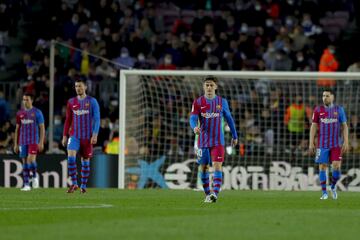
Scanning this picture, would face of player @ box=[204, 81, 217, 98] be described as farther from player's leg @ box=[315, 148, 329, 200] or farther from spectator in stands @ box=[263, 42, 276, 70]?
spectator in stands @ box=[263, 42, 276, 70]

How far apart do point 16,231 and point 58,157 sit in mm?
13733

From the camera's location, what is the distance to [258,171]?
26.0 m

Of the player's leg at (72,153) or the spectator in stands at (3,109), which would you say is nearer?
the player's leg at (72,153)

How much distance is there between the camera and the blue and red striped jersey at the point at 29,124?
23.1m

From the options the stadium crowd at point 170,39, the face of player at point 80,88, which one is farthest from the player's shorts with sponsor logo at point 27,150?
the stadium crowd at point 170,39

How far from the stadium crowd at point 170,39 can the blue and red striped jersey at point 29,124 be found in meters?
4.43

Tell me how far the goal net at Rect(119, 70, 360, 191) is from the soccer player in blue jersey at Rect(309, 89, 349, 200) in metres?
4.72

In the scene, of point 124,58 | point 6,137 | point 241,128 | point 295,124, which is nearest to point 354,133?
point 295,124

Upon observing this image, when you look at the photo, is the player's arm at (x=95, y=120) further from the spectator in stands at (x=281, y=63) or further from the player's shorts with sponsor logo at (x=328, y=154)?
the spectator in stands at (x=281, y=63)

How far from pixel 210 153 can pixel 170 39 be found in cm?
1400

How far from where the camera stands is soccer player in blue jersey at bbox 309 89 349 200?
2044cm


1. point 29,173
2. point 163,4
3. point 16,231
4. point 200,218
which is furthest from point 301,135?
point 16,231

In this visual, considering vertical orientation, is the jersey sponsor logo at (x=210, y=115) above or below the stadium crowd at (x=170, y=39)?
below

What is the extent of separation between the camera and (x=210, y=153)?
1792 cm
